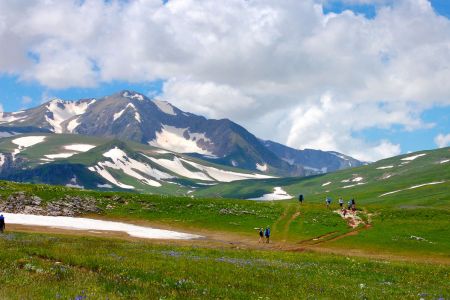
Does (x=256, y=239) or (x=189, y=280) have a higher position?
(x=189, y=280)

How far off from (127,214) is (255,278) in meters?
67.8

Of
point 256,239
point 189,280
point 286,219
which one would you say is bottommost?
point 256,239

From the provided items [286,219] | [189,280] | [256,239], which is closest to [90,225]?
[256,239]

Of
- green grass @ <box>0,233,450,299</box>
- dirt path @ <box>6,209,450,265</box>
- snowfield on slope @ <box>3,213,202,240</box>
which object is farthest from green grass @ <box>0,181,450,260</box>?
green grass @ <box>0,233,450,299</box>

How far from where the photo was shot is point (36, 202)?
86.4 m

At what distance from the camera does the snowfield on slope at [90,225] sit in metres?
70.9

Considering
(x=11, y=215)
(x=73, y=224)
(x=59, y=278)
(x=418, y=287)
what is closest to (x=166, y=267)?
(x=59, y=278)

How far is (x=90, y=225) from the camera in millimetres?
76625

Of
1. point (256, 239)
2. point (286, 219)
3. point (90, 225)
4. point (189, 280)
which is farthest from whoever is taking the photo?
point (286, 219)

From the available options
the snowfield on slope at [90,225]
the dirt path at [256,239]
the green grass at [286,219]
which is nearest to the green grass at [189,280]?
the dirt path at [256,239]

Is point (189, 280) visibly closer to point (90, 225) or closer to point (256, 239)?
point (256, 239)

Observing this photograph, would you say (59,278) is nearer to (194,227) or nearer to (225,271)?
(225,271)

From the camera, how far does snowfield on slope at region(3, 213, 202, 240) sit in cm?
7088

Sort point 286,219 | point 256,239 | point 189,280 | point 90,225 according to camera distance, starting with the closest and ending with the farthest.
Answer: point 189,280
point 256,239
point 90,225
point 286,219
